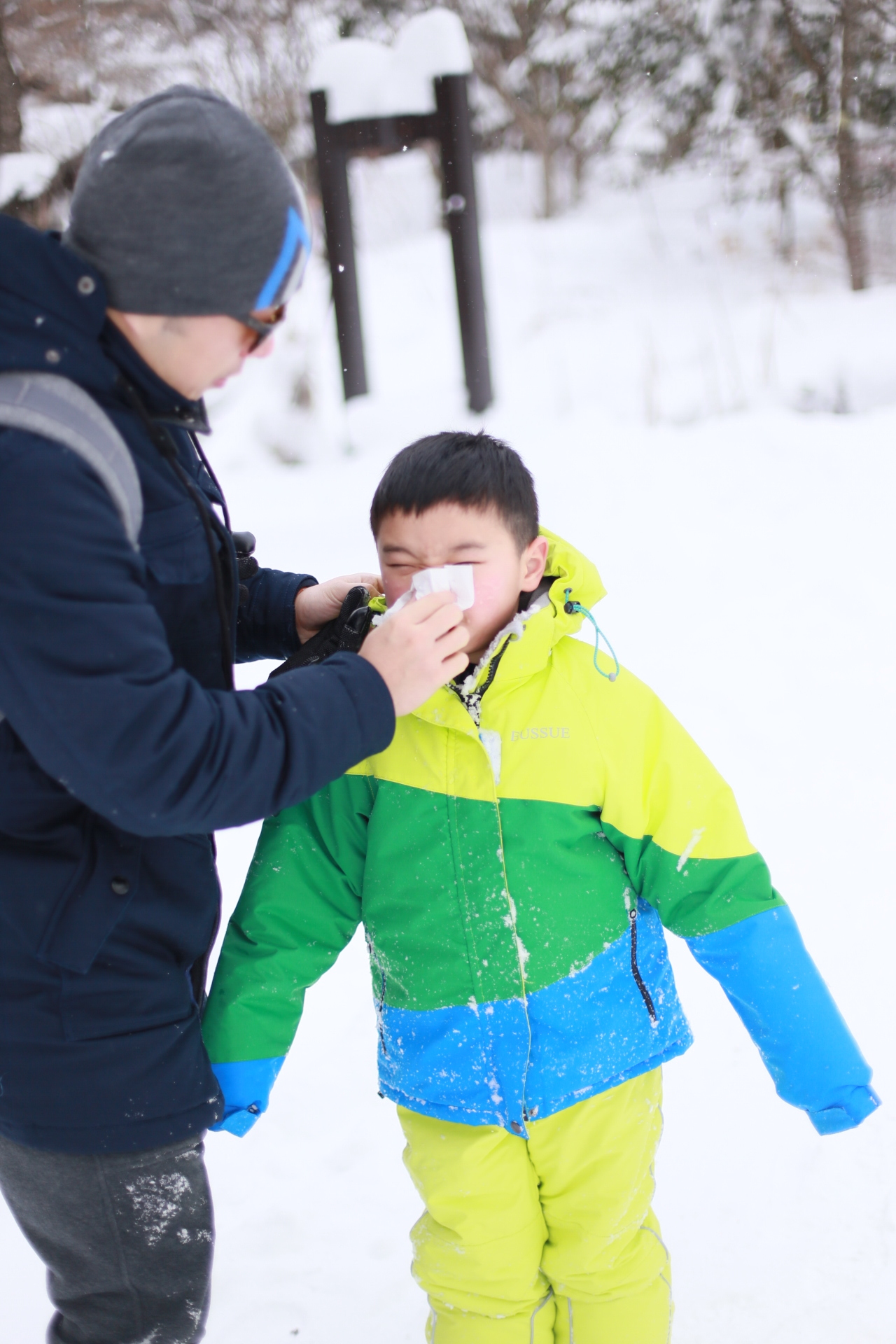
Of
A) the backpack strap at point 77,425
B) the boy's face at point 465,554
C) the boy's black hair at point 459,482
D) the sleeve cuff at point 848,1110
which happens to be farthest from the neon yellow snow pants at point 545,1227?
the backpack strap at point 77,425

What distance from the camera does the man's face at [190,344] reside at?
1127 millimetres

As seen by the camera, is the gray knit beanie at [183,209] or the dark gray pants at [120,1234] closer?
the gray knit beanie at [183,209]

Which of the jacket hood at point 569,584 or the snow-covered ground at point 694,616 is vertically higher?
the jacket hood at point 569,584

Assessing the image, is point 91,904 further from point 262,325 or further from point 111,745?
point 262,325

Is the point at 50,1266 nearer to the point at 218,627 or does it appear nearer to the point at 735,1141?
the point at 218,627

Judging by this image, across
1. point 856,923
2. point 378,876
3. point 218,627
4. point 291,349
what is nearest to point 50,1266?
point 378,876

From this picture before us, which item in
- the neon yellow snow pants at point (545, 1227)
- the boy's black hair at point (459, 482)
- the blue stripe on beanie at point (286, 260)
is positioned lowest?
the neon yellow snow pants at point (545, 1227)

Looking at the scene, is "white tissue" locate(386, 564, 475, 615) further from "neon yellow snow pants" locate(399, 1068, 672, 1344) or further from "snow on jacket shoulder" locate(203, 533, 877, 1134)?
"neon yellow snow pants" locate(399, 1068, 672, 1344)

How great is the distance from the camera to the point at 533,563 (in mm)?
1646

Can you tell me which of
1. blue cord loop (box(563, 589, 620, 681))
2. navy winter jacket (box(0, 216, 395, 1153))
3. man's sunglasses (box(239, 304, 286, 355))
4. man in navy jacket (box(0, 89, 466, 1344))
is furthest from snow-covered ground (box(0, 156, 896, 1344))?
man's sunglasses (box(239, 304, 286, 355))

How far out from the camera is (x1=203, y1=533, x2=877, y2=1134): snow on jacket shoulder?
152cm

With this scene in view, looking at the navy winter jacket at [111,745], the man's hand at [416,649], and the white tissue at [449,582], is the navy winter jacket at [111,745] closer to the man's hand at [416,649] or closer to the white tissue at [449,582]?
the man's hand at [416,649]

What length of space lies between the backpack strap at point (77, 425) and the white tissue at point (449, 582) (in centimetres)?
42

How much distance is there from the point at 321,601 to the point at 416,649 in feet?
1.53
